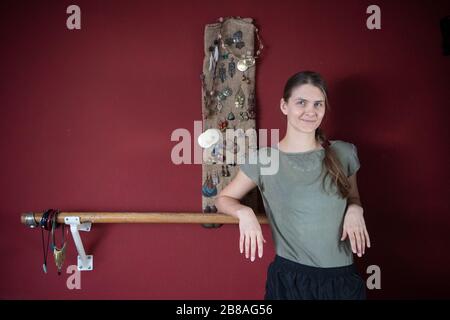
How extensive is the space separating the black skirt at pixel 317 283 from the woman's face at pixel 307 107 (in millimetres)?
427

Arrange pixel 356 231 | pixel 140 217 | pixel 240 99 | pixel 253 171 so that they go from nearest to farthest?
pixel 356 231 → pixel 253 171 → pixel 140 217 → pixel 240 99

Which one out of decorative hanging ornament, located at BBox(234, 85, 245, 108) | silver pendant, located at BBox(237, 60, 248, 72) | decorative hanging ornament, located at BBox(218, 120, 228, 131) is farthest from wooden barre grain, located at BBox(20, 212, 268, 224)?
silver pendant, located at BBox(237, 60, 248, 72)

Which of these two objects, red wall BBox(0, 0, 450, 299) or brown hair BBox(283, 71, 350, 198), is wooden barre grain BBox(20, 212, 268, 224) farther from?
brown hair BBox(283, 71, 350, 198)

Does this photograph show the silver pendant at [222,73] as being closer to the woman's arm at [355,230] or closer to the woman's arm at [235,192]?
the woman's arm at [235,192]

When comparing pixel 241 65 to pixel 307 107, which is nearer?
pixel 307 107

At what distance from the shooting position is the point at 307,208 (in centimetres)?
99

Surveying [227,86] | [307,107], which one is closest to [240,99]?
[227,86]

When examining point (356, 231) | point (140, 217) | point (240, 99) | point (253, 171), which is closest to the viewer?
point (356, 231)

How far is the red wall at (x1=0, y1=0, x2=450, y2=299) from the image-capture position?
1366mm

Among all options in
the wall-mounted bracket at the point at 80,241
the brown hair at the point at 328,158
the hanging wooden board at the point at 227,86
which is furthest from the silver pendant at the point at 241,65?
the wall-mounted bracket at the point at 80,241

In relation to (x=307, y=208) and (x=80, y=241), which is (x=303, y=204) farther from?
(x=80, y=241)

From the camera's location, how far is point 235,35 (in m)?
1.33

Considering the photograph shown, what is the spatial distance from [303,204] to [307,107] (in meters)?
0.30

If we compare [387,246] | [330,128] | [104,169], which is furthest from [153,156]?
[387,246]
